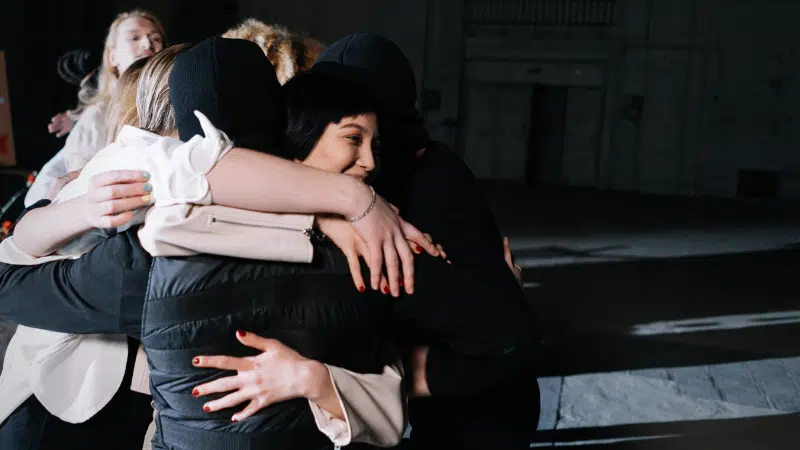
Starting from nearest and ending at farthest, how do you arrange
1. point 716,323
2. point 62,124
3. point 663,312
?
point 62,124
point 716,323
point 663,312

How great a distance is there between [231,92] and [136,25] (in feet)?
8.41

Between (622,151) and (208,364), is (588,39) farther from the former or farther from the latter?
(208,364)

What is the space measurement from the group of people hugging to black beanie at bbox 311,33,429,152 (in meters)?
0.09

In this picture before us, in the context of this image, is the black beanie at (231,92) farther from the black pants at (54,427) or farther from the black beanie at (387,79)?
the black pants at (54,427)

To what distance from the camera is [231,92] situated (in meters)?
1.24

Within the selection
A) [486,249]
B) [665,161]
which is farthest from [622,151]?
[486,249]

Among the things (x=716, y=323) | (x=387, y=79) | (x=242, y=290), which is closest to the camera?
(x=242, y=290)

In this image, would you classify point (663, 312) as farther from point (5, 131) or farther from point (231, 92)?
point (231, 92)

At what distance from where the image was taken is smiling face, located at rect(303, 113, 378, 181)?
4.51 feet

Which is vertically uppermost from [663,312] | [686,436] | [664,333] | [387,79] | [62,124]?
[387,79]

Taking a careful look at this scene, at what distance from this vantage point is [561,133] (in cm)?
1847

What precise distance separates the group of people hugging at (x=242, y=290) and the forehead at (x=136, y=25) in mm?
2151

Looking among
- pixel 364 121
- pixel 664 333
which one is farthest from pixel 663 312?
pixel 364 121

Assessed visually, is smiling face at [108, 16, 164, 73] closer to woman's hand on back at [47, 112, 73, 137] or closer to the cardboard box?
woman's hand on back at [47, 112, 73, 137]
